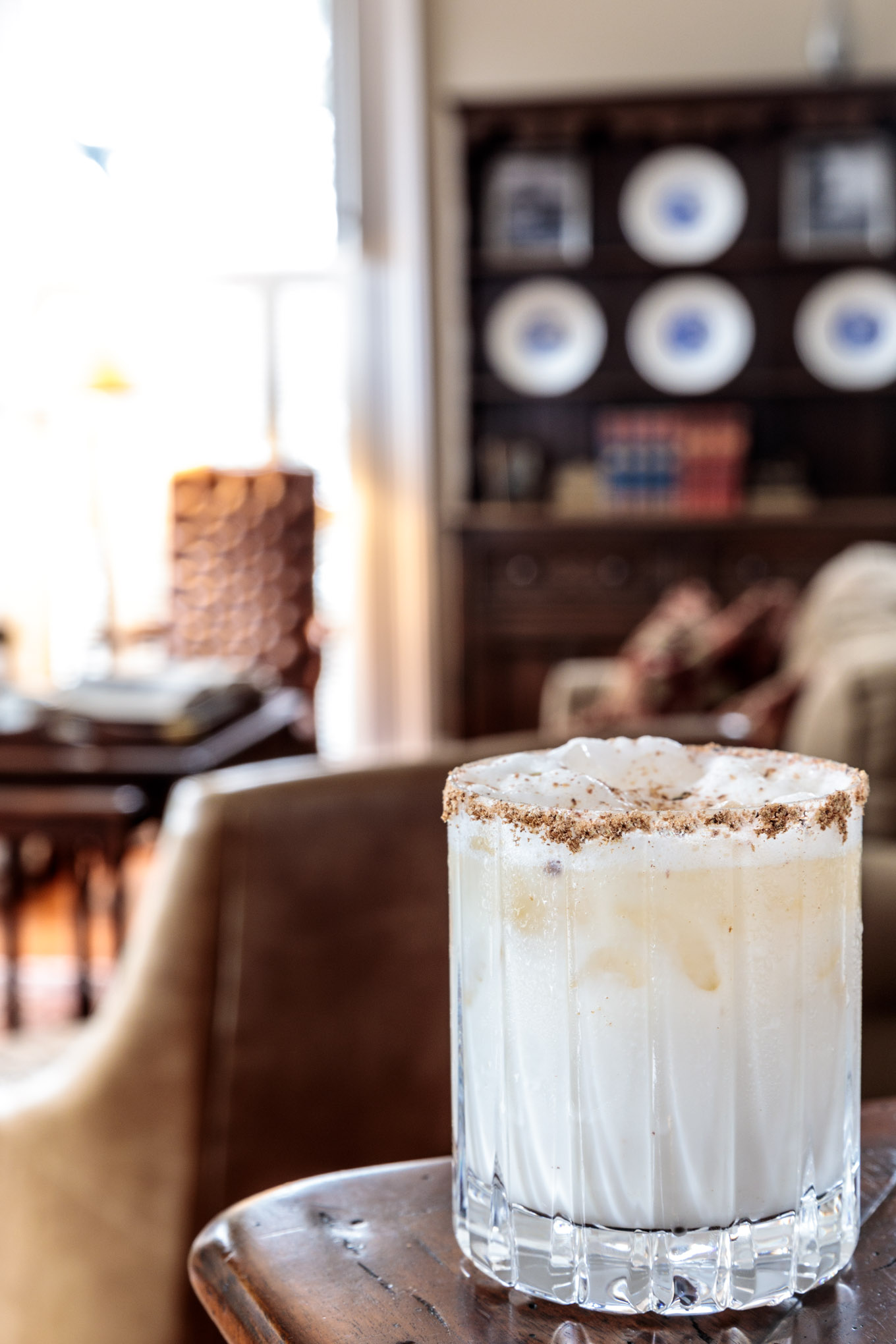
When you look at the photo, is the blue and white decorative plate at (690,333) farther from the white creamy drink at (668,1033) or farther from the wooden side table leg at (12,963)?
the white creamy drink at (668,1033)

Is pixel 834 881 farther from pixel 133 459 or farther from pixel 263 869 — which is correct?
pixel 133 459

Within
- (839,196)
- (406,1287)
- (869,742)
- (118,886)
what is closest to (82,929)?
(118,886)

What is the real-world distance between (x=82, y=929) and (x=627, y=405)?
3.38 meters

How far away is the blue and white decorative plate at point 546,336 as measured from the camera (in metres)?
4.95

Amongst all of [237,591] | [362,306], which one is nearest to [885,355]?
[362,306]

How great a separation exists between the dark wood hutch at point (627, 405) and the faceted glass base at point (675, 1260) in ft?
13.9

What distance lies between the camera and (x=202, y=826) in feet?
3.68

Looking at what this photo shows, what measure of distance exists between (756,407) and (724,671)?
278cm

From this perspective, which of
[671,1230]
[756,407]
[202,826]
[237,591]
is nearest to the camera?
[671,1230]

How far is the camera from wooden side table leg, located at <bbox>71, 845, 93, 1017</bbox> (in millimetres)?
2131

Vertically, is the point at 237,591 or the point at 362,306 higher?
the point at 362,306

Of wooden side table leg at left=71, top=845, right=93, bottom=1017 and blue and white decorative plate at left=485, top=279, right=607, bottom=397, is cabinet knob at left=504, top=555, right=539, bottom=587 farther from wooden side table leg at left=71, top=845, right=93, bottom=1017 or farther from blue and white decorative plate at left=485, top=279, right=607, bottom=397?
wooden side table leg at left=71, top=845, right=93, bottom=1017

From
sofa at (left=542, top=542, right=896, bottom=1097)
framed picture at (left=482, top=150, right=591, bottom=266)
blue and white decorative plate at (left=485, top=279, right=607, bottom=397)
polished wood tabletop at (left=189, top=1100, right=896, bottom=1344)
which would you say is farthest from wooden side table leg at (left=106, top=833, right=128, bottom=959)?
framed picture at (left=482, top=150, right=591, bottom=266)

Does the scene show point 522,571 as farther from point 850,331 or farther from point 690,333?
point 850,331
